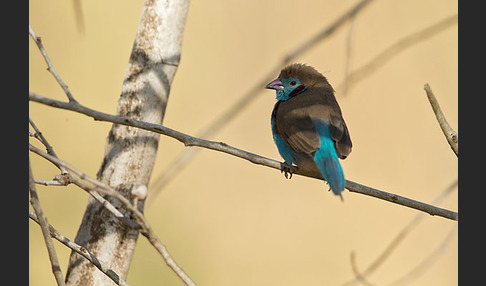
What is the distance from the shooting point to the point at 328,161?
3.20 m

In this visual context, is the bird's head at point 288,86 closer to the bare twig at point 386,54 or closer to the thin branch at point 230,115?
the bare twig at point 386,54

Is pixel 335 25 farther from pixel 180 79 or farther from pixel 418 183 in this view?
pixel 180 79

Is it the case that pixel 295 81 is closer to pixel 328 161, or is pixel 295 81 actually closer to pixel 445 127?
pixel 328 161

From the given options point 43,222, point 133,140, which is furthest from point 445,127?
point 43,222

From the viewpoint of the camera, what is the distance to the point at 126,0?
5793 mm

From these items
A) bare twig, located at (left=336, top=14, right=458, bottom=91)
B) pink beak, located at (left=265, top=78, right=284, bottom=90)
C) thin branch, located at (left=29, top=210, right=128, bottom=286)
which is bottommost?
thin branch, located at (left=29, top=210, right=128, bottom=286)

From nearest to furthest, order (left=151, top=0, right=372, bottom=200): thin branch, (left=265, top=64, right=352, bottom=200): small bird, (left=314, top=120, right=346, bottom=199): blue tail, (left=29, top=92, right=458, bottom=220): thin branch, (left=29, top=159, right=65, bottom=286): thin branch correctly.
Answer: (left=29, top=159, right=65, bottom=286): thin branch < (left=29, top=92, right=458, bottom=220): thin branch < (left=151, top=0, right=372, bottom=200): thin branch < (left=314, top=120, right=346, bottom=199): blue tail < (left=265, top=64, right=352, bottom=200): small bird

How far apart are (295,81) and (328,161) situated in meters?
1.11

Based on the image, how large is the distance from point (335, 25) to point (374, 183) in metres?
2.79

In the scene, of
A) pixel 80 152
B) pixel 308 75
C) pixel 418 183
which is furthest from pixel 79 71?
pixel 418 183

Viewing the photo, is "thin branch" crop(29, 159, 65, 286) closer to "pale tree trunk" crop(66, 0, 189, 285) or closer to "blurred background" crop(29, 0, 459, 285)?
"pale tree trunk" crop(66, 0, 189, 285)

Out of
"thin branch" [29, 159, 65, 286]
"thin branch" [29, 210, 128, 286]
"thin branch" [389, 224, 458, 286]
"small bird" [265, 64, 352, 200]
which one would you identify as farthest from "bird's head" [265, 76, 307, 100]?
"thin branch" [29, 159, 65, 286]

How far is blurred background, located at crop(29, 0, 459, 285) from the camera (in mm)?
5227

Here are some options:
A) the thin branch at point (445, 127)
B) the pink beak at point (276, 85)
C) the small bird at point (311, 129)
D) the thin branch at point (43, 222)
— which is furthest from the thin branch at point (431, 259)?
the thin branch at point (43, 222)
